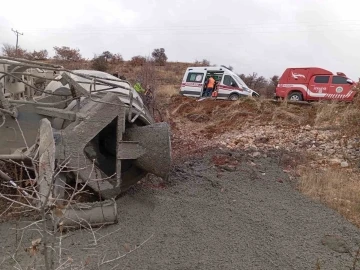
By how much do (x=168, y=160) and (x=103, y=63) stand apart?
1064 inches

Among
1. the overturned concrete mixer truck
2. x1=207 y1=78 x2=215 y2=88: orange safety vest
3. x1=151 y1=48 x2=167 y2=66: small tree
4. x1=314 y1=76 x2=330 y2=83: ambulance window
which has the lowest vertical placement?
the overturned concrete mixer truck

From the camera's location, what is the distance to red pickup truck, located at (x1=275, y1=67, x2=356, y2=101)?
16297 mm

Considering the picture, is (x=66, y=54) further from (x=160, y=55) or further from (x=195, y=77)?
(x=195, y=77)

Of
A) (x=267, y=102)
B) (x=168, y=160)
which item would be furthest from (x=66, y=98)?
(x=267, y=102)

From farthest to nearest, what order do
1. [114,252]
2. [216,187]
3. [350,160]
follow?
[350,160] → [216,187] → [114,252]

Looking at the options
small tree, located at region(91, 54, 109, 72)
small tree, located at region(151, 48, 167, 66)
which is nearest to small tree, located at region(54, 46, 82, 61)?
small tree, located at region(91, 54, 109, 72)

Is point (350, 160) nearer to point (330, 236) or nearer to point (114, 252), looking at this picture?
point (330, 236)

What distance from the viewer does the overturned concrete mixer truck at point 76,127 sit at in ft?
14.6

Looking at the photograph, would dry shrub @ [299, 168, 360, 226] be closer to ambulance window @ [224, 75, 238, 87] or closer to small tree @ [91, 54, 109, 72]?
ambulance window @ [224, 75, 238, 87]

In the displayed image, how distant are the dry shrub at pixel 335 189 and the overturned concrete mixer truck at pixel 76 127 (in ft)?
7.99

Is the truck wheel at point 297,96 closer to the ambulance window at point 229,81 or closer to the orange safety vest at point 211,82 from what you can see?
the ambulance window at point 229,81

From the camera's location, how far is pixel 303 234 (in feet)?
14.9

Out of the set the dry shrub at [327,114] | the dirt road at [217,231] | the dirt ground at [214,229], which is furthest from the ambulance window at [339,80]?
the dirt road at [217,231]

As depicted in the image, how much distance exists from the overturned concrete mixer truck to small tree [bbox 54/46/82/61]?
29068 mm
